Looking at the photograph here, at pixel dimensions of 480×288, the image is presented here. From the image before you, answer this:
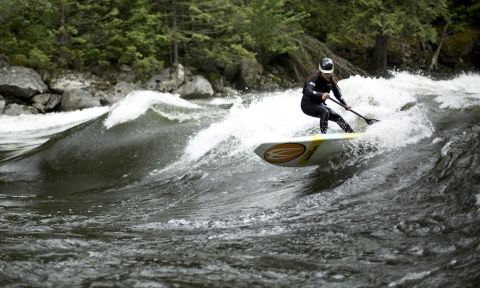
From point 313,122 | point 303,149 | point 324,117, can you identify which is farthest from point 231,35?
point 303,149

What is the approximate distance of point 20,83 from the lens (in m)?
18.6

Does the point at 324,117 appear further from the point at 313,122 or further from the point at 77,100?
the point at 77,100

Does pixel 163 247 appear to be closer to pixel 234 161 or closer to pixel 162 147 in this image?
pixel 234 161

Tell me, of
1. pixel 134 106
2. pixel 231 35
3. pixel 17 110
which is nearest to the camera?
pixel 134 106

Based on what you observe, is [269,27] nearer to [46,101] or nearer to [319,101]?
[46,101]

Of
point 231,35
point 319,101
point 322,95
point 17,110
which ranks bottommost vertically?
point 17,110

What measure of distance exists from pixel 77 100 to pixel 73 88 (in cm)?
76

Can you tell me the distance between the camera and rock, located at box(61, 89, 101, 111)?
62.3 ft

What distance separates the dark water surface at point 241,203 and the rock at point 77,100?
608cm

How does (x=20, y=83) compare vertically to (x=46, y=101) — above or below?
above

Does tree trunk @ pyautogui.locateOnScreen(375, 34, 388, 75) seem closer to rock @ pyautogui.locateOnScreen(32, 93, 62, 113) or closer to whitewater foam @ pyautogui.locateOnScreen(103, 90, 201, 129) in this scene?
whitewater foam @ pyautogui.locateOnScreen(103, 90, 201, 129)

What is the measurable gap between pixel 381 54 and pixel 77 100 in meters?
17.1

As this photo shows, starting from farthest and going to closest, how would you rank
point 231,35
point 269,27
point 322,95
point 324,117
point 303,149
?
point 269,27, point 231,35, point 324,117, point 322,95, point 303,149

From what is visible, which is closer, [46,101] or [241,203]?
[241,203]
